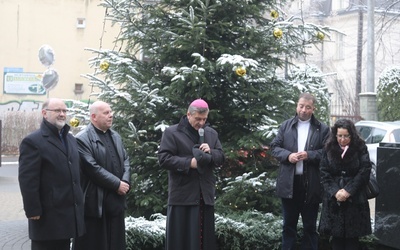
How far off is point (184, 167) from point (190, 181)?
21cm

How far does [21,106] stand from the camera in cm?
3831

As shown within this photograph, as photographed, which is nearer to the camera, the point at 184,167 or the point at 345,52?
the point at 184,167

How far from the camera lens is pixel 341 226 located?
24.2ft

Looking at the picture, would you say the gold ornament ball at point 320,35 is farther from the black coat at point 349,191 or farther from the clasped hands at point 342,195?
the clasped hands at point 342,195

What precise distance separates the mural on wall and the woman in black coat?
1265 inches

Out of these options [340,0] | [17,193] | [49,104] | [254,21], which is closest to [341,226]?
[49,104]

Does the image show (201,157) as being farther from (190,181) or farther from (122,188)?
(122,188)

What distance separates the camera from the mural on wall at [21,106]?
125ft

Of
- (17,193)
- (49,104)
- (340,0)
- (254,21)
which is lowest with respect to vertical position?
(17,193)

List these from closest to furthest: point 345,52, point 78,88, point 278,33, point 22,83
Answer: point 278,33, point 22,83, point 78,88, point 345,52

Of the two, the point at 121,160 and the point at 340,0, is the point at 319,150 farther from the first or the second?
the point at 340,0

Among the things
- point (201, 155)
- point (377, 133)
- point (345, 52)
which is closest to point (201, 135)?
point (201, 155)

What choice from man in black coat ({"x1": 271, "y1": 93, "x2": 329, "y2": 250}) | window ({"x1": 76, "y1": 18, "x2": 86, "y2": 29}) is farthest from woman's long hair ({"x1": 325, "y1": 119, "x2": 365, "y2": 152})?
window ({"x1": 76, "y1": 18, "x2": 86, "y2": 29})

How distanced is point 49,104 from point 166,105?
3301 mm
